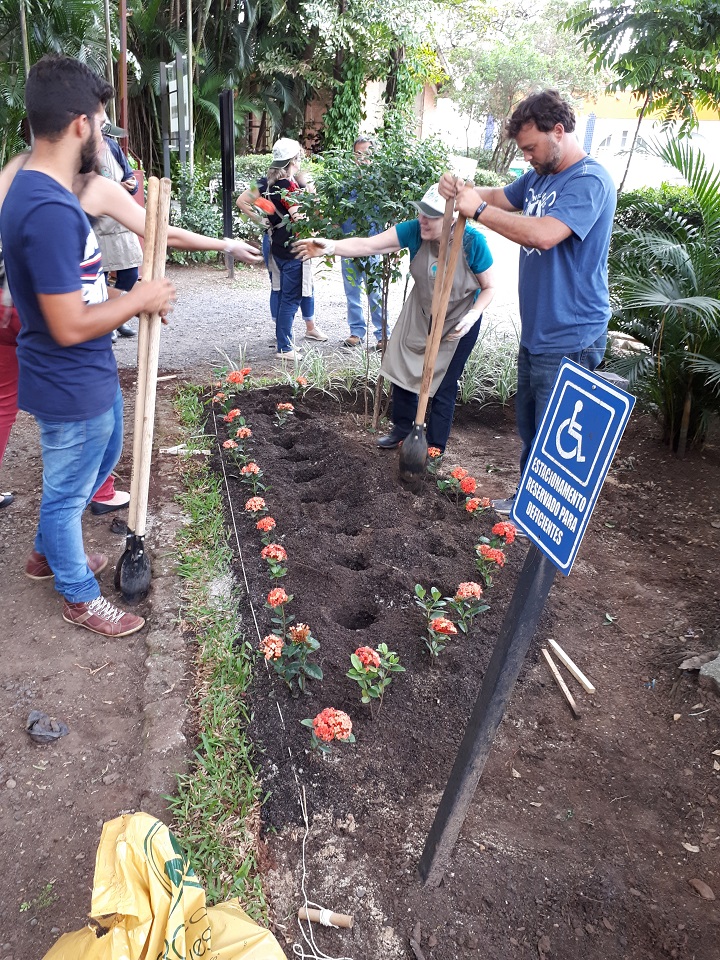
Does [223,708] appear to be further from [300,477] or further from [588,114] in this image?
[588,114]

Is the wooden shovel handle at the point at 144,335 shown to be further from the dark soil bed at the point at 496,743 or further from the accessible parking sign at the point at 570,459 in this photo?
the accessible parking sign at the point at 570,459

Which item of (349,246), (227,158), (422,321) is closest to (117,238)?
(227,158)

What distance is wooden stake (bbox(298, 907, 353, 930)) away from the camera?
1.76 meters

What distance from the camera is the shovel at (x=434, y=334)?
10.4 ft

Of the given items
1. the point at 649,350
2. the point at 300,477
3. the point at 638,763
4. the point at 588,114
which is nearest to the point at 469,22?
the point at 588,114

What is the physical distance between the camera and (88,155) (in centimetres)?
223

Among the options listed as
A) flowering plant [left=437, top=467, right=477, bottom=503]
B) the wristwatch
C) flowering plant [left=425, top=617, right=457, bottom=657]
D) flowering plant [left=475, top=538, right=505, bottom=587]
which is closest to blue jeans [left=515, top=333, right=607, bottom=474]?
flowering plant [left=437, top=467, right=477, bottom=503]

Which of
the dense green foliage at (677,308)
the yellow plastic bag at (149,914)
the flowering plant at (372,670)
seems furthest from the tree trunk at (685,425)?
the yellow plastic bag at (149,914)

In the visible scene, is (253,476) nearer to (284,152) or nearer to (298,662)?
(298,662)

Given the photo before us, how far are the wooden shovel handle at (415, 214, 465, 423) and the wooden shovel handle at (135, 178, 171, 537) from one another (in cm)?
129

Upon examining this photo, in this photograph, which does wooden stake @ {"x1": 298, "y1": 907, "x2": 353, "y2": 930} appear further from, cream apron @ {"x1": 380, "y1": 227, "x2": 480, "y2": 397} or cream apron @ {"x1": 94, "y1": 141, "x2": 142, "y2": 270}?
cream apron @ {"x1": 94, "y1": 141, "x2": 142, "y2": 270}

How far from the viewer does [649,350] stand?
186 inches

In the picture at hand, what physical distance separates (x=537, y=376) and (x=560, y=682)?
1.42 metres

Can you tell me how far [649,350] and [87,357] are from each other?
376 centimetres
